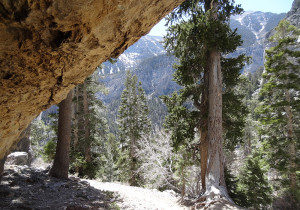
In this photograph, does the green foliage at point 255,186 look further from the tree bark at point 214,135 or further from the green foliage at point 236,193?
the tree bark at point 214,135

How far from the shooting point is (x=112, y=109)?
467ft

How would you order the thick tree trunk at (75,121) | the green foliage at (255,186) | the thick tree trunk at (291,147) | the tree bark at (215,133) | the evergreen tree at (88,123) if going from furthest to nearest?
the evergreen tree at (88,123) → the thick tree trunk at (75,121) → the green foliage at (255,186) → the thick tree trunk at (291,147) → the tree bark at (215,133)

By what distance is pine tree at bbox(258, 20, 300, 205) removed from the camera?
9.93 meters

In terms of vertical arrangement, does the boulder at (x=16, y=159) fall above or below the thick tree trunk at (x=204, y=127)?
below

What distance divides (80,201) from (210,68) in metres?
7.08

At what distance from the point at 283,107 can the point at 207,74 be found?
5.60 meters

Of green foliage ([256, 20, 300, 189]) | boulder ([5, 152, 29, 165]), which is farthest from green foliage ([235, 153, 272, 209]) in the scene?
boulder ([5, 152, 29, 165])

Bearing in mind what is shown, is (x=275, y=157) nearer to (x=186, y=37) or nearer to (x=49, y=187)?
(x=186, y=37)

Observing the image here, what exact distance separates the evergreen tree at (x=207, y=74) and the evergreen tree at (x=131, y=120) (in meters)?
11.6

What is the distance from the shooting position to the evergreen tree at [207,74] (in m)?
7.61

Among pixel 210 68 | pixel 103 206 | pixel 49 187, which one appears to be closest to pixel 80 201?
pixel 103 206

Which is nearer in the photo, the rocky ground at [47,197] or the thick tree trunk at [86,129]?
the rocky ground at [47,197]

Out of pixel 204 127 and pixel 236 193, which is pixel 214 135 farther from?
pixel 236 193

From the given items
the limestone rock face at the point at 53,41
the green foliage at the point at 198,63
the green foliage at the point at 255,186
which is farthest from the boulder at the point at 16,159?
the green foliage at the point at 255,186
